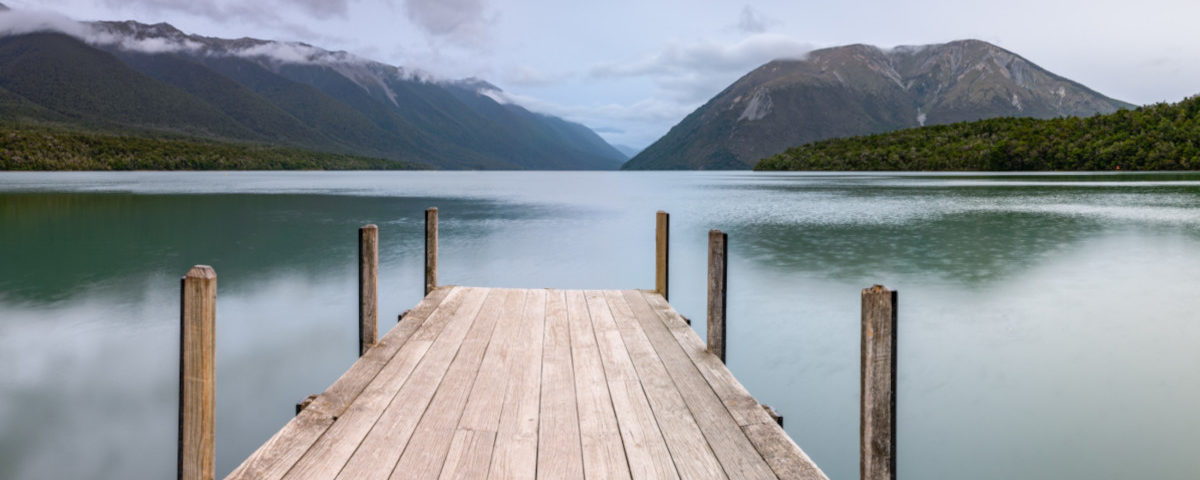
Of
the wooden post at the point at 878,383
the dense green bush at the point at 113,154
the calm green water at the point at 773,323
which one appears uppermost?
the dense green bush at the point at 113,154

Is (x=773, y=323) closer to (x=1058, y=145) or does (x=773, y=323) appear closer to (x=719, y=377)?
(x=719, y=377)

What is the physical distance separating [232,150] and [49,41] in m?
127

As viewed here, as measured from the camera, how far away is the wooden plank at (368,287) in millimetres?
5633

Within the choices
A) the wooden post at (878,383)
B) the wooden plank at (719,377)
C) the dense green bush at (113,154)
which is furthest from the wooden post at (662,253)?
the dense green bush at (113,154)

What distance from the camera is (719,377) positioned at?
14.4ft

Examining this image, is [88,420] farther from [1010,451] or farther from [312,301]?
[1010,451]

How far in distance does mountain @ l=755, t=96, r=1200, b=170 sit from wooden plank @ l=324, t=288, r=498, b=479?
3358 inches

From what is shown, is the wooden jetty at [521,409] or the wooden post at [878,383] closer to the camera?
the wooden post at [878,383]

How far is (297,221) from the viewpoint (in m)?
23.3

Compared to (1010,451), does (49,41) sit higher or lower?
higher

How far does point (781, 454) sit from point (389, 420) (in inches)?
73.2

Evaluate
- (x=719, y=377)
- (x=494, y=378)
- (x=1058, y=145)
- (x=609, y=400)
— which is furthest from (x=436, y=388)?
(x=1058, y=145)

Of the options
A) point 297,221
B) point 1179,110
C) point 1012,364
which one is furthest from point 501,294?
point 1179,110

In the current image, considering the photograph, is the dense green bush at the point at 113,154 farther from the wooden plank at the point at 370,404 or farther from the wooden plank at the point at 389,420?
the wooden plank at the point at 389,420
